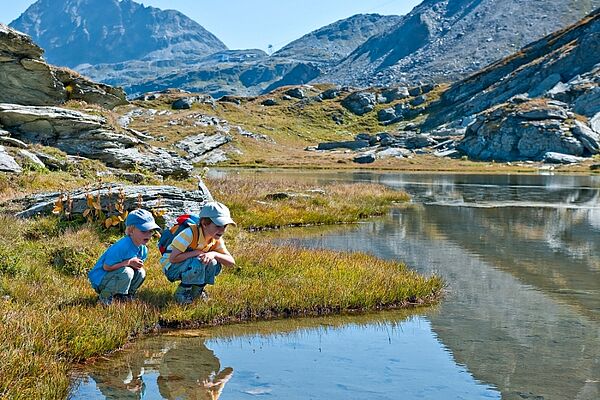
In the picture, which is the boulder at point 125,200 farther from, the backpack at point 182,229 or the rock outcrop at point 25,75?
the rock outcrop at point 25,75

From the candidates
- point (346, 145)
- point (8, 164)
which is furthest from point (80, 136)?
point (346, 145)

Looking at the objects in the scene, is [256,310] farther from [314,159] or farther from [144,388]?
[314,159]

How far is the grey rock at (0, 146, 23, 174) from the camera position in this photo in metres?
22.9

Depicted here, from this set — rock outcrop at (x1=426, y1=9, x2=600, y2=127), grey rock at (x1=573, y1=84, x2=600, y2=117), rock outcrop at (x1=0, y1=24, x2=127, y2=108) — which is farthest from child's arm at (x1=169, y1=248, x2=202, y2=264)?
rock outcrop at (x1=426, y1=9, x2=600, y2=127)

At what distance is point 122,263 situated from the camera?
10.6 meters

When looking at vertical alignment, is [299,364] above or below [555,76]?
below

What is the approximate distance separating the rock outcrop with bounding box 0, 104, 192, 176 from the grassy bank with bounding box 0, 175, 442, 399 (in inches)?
518

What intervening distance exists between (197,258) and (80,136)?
2034 cm

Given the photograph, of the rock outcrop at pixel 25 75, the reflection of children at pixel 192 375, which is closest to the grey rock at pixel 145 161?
the rock outcrop at pixel 25 75

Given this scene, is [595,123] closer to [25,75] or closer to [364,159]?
[364,159]

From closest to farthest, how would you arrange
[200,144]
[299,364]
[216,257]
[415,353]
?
[299,364] < [415,353] < [216,257] < [200,144]

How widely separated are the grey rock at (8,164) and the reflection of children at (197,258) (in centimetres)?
1417

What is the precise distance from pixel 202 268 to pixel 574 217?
1164 inches

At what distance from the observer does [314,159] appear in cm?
13188
